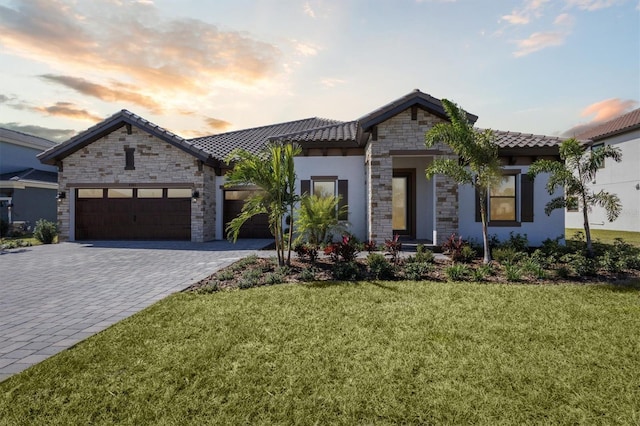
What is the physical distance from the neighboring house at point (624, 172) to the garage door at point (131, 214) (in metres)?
24.0

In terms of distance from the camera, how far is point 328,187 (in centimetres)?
1405

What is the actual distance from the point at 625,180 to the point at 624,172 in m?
0.53

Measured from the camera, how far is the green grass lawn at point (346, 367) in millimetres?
2611

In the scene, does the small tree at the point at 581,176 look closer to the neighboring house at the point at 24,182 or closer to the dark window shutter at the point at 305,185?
the dark window shutter at the point at 305,185

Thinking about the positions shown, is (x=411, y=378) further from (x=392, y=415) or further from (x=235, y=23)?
(x=235, y=23)

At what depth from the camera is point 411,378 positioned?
310cm

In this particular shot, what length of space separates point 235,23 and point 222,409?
920 centimetres

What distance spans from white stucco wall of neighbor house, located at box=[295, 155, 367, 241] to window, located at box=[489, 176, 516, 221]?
514 centimetres

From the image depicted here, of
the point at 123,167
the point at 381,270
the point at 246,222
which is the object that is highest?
the point at 123,167

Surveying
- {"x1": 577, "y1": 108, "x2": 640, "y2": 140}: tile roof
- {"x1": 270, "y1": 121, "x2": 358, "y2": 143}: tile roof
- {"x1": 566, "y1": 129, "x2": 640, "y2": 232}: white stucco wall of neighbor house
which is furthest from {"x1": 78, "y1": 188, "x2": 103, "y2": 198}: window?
{"x1": 577, "y1": 108, "x2": 640, "y2": 140}: tile roof

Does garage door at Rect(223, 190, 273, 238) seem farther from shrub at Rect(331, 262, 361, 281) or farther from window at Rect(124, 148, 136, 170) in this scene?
shrub at Rect(331, 262, 361, 281)

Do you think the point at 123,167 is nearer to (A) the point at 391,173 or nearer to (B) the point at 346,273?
(A) the point at 391,173

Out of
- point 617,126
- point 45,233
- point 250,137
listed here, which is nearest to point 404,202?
point 250,137

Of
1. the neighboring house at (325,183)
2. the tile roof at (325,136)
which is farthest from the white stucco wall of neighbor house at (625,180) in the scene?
the tile roof at (325,136)
